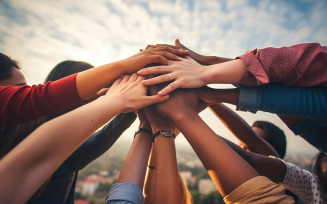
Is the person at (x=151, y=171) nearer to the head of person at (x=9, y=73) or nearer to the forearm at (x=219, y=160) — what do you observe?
the forearm at (x=219, y=160)

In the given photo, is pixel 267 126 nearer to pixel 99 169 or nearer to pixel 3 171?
pixel 3 171

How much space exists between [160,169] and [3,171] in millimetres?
844

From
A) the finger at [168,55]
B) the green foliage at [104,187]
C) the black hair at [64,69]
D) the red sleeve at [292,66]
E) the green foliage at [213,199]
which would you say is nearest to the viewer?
the red sleeve at [292,66]

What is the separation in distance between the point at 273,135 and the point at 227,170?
273 cm

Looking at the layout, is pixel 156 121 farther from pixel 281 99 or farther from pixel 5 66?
pixel 5 66

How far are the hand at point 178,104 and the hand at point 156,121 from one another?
129 mm

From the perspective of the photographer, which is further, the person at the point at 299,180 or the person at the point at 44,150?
the person at the point at 299,180

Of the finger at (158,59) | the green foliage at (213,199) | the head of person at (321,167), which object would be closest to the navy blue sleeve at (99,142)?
the finger at (158,59)

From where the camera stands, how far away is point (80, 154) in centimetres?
189

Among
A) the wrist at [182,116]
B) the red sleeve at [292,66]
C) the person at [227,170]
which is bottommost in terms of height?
the person at [227,170]

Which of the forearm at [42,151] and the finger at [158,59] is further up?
the finger at [158,59]

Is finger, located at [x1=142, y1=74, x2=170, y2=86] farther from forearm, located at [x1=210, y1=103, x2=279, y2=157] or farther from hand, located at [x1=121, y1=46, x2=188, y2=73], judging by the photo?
forearm, located at [x1=210, y1=103, x2=279, y2=157]

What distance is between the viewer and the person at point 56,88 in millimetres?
1246

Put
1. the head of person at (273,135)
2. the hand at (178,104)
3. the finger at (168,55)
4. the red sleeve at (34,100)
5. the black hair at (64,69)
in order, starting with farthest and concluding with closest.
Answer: the head of person at (273,135)
the black hair at (64,69)
the finger at (168,55)
the hand at (178,104)
the red sleeve at (34,100)
